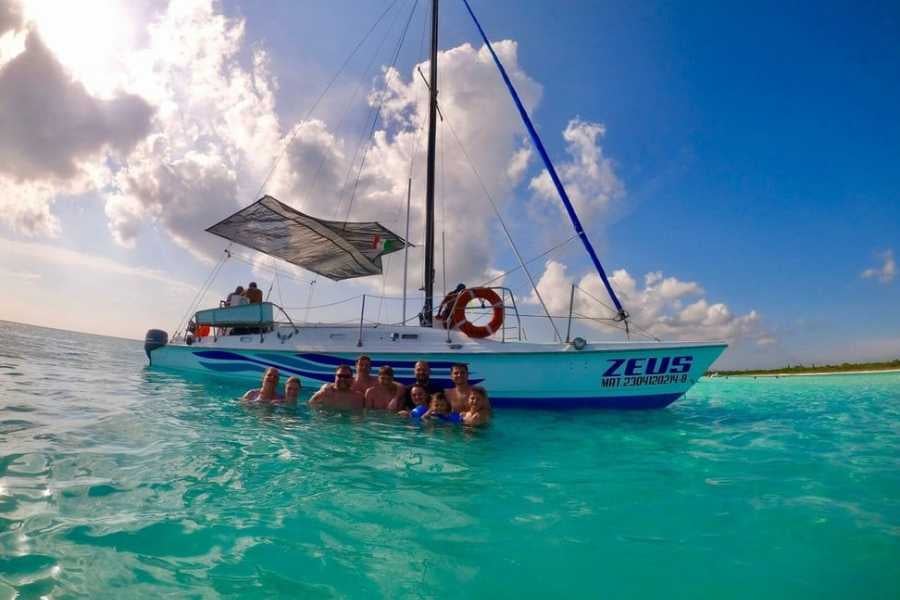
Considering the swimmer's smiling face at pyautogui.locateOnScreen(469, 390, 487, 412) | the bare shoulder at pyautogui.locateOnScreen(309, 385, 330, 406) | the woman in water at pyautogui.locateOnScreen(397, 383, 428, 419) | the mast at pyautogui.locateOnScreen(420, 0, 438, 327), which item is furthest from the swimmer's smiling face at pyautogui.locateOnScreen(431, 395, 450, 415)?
the mast at pyautogui.locateOnScreen(420, 0, 438, 327)

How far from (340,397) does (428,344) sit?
2.40 meters

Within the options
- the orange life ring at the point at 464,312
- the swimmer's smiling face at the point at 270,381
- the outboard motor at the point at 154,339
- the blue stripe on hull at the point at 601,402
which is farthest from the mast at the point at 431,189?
the outboard motor at the point at 154,339

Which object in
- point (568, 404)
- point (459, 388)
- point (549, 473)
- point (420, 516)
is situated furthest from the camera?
point (568, 404)

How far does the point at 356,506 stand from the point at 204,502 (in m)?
1.05

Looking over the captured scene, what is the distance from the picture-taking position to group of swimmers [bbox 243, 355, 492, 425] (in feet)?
22.3

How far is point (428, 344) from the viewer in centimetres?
952

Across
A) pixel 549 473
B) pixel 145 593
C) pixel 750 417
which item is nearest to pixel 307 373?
pixel 549 473

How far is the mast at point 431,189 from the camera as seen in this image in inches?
440

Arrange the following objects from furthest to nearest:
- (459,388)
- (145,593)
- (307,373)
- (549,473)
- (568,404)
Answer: (307,373) < (568,404) < (459,388) < (549,473) < (145,593)

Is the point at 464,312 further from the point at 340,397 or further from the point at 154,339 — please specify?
the point at 154,339

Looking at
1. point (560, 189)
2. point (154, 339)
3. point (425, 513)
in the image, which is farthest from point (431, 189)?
point (154, 339)

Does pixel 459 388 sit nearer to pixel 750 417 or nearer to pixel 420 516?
pixel 420 516

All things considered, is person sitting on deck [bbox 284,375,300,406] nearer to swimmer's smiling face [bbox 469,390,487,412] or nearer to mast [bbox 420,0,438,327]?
swimmer's smiling face [bbox 469,390,487,412]

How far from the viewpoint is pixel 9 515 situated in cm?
269
